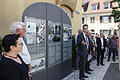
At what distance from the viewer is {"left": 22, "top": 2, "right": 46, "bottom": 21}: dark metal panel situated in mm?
3569

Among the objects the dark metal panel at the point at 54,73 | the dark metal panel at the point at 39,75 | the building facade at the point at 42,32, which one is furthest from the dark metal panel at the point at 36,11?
the dark metal panel at the point at 54,73

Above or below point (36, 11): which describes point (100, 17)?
above

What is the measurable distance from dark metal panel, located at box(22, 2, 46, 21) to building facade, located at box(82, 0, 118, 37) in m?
27.2

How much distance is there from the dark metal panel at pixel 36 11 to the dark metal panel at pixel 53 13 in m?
0.27

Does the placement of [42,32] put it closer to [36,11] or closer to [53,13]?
[36,11]

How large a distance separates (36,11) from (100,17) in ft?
97.3

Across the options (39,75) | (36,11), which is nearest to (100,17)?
(36,11)

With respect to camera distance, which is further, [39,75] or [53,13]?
[53,13]

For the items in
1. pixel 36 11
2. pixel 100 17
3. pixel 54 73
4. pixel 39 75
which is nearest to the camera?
pixel 36 11

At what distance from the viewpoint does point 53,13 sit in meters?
4.67

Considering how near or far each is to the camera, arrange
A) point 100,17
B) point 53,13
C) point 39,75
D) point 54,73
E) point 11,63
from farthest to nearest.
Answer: point 100,17
point 54,73
point 53,13
point 39,75
point 11,63

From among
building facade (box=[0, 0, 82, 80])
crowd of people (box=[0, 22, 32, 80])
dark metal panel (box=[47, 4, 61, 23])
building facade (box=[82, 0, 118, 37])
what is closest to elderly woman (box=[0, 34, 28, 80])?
crowd of people (box=[0, 22, 32, 80])

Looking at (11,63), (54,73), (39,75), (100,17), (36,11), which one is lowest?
(54,73)

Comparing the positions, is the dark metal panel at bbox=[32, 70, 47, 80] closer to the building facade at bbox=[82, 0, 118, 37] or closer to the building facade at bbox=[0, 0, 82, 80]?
the building facade at bbox=[0, 0, 82, 80]
